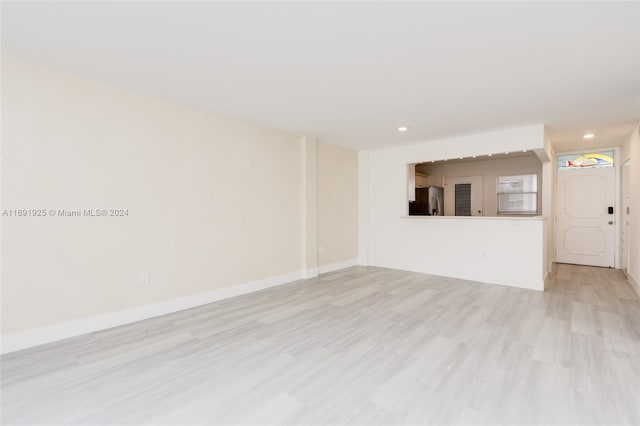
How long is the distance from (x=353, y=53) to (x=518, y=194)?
598cm

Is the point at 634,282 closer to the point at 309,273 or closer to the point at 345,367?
the point at 309,273

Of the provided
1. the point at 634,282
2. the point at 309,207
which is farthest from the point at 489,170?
the point at 309,207

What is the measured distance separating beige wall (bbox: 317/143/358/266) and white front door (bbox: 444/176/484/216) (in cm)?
269

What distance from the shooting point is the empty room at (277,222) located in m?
1.89

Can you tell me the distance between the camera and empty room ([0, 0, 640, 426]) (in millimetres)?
1888

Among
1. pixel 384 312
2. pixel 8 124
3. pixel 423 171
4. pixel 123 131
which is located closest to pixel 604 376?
pixel 384 312

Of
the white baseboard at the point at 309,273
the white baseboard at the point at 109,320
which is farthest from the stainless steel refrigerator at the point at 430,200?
the white baseboard at the point at 109,320

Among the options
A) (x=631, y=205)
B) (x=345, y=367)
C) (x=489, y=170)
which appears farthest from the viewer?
(x=489, y=170)

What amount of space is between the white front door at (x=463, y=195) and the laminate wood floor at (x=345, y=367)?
3.70 meters

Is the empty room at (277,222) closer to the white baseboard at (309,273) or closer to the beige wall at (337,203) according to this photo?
the white baseboard at (309,273)

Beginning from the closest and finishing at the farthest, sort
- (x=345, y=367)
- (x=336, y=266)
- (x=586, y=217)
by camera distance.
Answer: (x=345, y=367) < (x=336, y=266) < (x=586, y=217)

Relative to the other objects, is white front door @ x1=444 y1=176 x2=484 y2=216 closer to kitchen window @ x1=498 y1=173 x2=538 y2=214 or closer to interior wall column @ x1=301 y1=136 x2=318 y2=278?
kitchen window @ x1=498 y1=173 x2=538 y2=214

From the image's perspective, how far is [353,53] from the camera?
7.88 feet

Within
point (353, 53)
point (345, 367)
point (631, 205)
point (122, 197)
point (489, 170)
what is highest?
point (353, 53)
